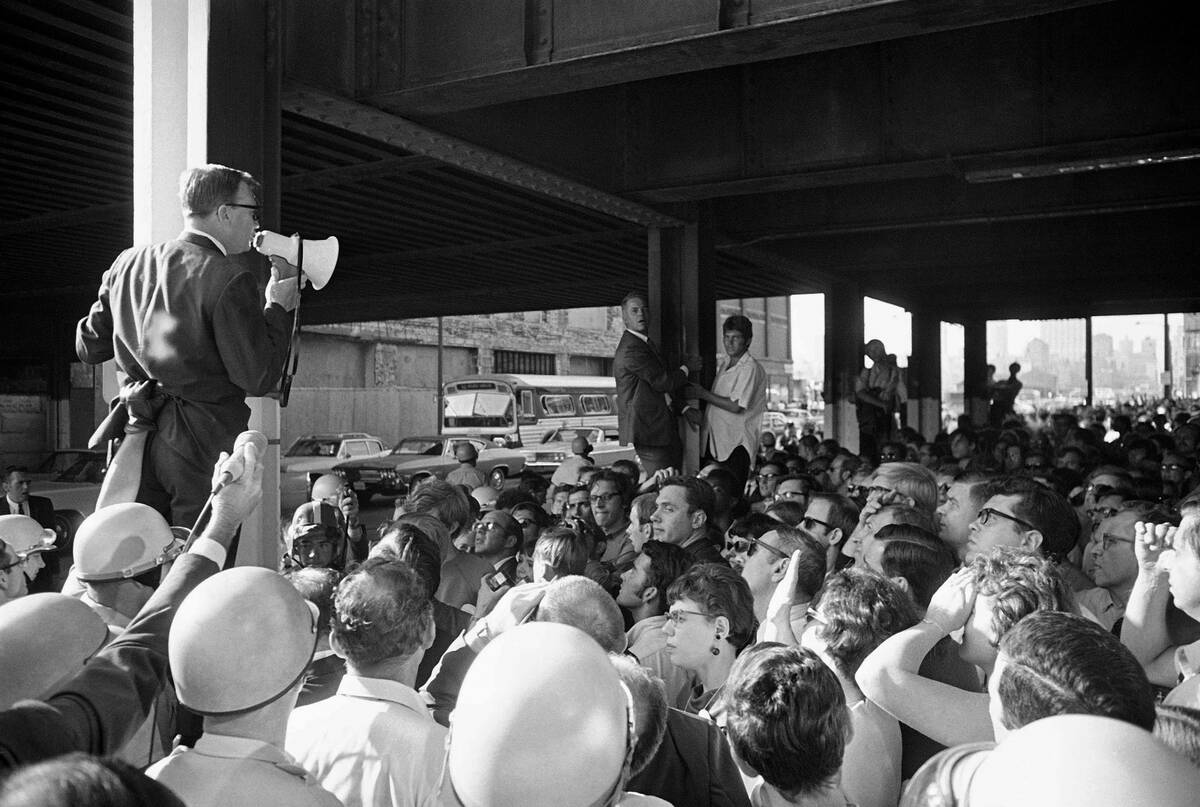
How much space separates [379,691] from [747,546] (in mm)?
2519

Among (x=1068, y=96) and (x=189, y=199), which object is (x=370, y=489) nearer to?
(x=1068, y=96)

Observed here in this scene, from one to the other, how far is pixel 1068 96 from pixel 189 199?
23.3 feet

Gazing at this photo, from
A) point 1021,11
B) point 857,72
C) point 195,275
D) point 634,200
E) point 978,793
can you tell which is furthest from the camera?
point 634,200

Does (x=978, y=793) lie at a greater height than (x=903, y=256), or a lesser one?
lesser

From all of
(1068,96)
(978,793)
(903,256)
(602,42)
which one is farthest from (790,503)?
(903,256)

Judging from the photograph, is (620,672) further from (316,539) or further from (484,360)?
(484,360)

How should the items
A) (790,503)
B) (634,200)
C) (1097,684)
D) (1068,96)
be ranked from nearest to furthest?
1. (1097,684)
2. (790,503)
3. (1068,96)
4. (634,200)

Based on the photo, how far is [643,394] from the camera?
9562 mm

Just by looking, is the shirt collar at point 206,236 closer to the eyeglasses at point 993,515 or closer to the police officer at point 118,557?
the police officer at point 118,557

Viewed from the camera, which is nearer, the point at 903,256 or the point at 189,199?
the point at 189,199

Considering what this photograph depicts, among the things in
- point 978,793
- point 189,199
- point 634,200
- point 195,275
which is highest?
point 634,200

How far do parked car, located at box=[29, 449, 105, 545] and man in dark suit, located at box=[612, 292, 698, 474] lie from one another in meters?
5.45

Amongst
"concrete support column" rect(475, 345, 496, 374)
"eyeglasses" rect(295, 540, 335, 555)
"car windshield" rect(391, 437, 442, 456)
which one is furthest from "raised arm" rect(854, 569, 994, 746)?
"concrete support column" rect(475, 345, 496, 374)

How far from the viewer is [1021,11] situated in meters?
5.78
